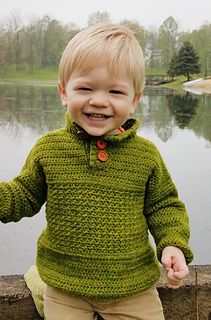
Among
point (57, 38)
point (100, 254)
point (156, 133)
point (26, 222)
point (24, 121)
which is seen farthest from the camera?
point (57, 38)

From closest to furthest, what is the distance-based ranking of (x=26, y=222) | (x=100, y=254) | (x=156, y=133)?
(x=100, y=254) → (x=26, y=222) → (x=156, y=133)

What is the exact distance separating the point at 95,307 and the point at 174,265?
0.98ft

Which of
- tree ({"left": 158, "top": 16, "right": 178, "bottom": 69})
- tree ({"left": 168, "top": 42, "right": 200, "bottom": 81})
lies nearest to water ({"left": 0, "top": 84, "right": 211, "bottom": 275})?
tree ({"left": 168, "top": 42, "right": 200, "bottom": 81})

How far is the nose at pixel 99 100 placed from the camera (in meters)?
1.74

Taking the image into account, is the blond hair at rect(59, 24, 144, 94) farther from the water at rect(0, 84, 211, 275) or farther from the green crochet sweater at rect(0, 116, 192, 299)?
the water at rect(0, 84, 211, 275)

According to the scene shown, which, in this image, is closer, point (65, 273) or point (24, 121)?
point (65, 273)

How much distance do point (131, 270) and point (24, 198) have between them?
1.38 ft

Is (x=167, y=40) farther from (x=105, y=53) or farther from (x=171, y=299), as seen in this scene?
(x=105, y=53)

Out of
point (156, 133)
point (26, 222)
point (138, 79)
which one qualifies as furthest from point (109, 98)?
point (156, 133)

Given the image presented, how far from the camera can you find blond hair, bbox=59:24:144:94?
172 cm

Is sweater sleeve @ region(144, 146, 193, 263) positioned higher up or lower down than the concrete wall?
higher up

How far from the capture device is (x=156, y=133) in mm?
8789

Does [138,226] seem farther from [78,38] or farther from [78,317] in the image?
[78,38]

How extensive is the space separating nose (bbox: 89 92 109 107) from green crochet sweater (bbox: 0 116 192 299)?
12 centimetres
